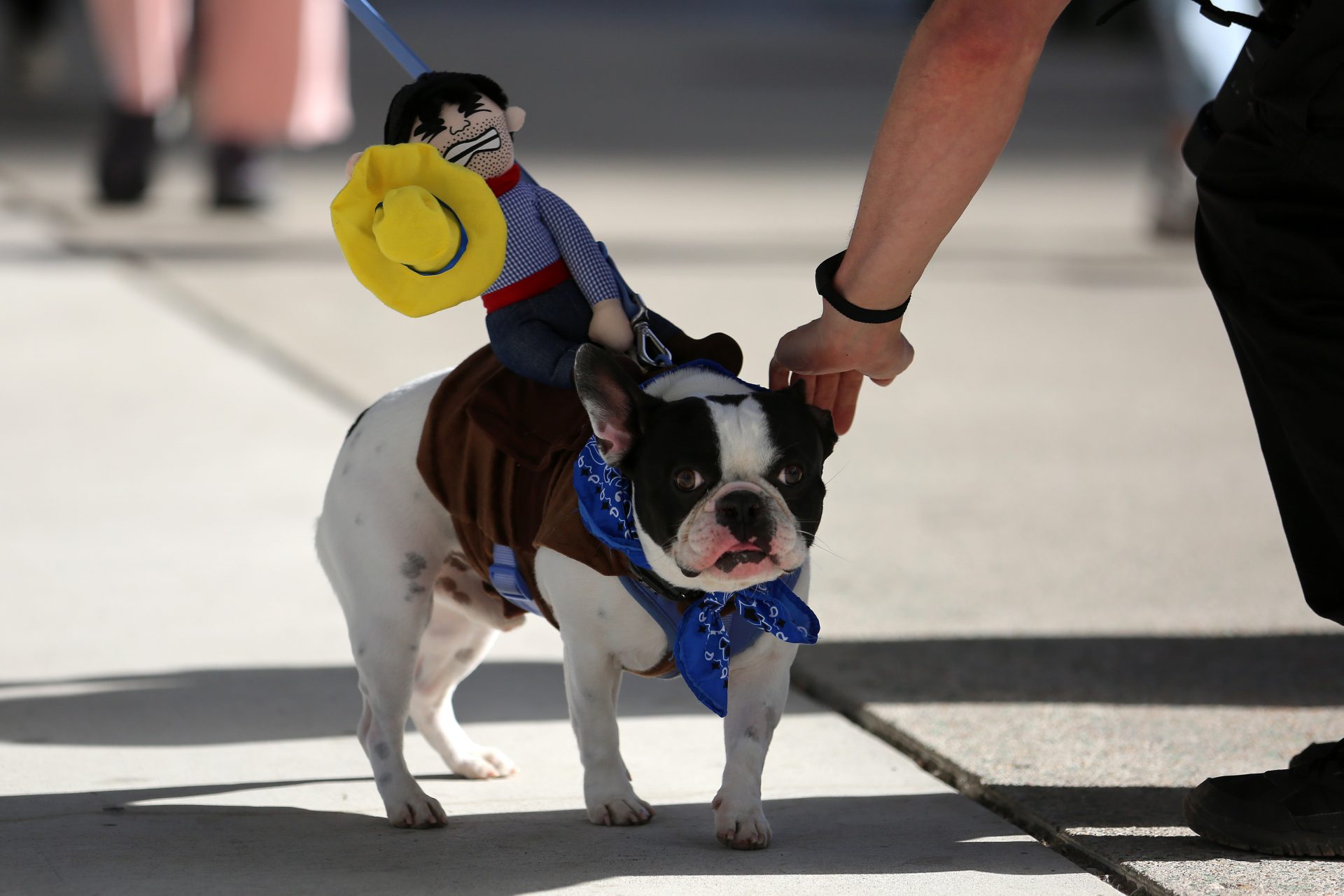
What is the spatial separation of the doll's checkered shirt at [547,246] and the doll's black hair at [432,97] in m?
0.15

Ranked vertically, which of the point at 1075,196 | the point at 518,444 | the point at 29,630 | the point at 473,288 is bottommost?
the point at 1075,196

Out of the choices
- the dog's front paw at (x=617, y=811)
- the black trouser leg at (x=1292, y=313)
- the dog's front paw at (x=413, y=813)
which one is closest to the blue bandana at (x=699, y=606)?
the dog's front paw at (x=617, y=811)

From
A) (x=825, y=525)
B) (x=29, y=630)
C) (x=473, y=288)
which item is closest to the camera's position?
(x=473, y=288)

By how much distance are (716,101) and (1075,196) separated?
4710 mm

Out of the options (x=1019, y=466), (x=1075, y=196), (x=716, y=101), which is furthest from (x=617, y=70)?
(x=1019, y=466)

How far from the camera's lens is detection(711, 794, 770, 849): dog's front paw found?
2.61 metres

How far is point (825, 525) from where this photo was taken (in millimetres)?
4664

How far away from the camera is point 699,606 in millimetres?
2484

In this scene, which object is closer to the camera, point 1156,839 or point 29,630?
point 1156,839

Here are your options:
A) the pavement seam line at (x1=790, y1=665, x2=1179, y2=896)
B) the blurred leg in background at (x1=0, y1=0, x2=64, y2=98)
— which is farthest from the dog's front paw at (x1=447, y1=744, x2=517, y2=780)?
the blurred leg in background at (x1=0, y1=0, x2=64, y2=98)

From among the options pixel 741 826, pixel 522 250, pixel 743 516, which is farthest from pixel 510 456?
pixel 741 826

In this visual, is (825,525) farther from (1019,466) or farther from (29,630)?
(29,630)

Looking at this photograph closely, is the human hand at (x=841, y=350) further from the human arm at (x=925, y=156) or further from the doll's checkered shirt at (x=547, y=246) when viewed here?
the doll's checkered shirt at (x=547, y=246)

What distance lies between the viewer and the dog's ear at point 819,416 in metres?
2.49
